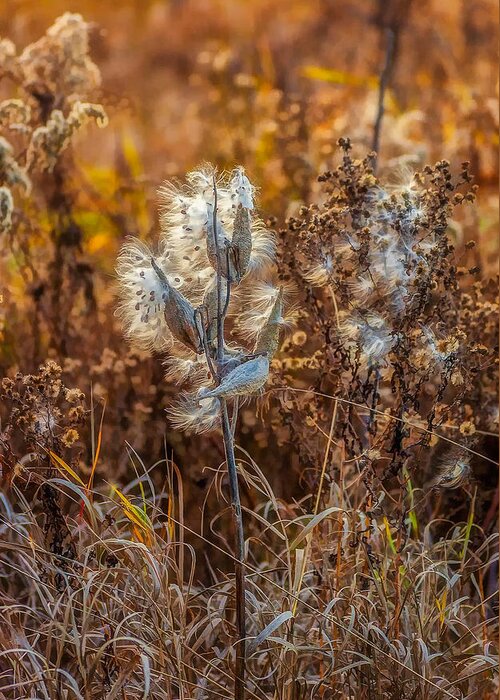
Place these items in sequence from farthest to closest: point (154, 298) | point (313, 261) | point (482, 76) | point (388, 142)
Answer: point (482, 76)
point (388, 142)
point (313, 261)
point (154, 298)

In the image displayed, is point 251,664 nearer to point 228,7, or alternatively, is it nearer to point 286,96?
point 286,96

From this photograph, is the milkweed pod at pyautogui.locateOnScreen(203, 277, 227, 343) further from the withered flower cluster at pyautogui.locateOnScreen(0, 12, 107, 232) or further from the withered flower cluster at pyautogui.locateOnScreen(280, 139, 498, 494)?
the withered flower cluster at pyautogui.locateOnScreen(0, 12, 107, 232)

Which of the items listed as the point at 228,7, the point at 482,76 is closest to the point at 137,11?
the point at 228,7

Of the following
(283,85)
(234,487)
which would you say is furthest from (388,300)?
(283,85)

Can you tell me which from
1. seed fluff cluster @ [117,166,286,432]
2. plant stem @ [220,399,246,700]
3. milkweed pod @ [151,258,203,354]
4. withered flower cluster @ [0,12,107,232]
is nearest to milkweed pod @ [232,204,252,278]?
seed fluff cluster @ [117,166,286,432]

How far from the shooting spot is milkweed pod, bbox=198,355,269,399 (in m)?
1.53

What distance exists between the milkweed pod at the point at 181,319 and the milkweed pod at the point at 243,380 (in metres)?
0.08

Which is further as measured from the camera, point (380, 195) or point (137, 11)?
point (137, 11)

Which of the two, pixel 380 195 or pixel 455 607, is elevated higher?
pixel 380 195

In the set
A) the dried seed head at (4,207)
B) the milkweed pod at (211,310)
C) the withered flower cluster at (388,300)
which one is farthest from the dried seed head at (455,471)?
the dried seed head at (4,207)

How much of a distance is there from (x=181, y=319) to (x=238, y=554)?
377 mm

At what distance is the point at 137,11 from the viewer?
6.91 metres

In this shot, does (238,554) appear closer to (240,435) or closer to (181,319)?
(181,319)

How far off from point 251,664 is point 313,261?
755 mm
